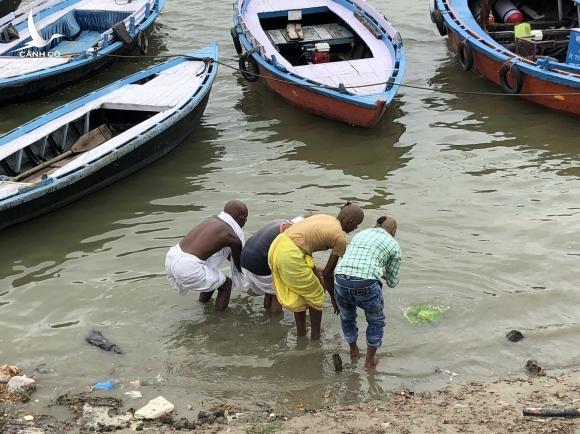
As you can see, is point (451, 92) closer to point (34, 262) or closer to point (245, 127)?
point (245, 127)

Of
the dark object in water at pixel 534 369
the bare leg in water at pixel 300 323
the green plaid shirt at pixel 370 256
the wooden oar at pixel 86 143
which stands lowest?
the dark object in water at pixel 534 369

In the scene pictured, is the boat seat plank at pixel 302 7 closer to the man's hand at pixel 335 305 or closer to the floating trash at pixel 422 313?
the floating trash at pixel 422 313

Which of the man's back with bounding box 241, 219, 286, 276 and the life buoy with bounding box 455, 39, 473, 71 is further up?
the life buoy with bounding box 455, 39, 473, 71

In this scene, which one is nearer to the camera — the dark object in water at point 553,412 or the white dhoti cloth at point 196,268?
the dark object in water at point 553,412

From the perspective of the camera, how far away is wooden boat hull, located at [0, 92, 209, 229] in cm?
928

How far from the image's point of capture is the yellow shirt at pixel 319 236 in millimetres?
6547

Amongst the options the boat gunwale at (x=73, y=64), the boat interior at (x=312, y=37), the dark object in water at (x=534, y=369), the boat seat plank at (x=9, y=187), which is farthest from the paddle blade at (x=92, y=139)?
the dark object in water at (x=534, y=369)

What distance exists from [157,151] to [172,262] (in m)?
3.97

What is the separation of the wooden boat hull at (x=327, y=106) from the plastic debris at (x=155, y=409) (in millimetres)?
5739

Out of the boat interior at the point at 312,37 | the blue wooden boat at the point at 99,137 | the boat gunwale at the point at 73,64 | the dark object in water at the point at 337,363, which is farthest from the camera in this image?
the boat interior at the point at 312,37

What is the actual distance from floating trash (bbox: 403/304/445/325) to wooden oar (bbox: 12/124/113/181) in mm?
5310

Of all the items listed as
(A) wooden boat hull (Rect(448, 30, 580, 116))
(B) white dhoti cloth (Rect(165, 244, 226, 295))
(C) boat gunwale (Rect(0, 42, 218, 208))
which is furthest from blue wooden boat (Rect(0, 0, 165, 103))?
(B) white dhoti cloth (Rect(165, 244, 226, 295))

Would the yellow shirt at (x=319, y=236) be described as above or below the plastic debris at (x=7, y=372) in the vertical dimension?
above

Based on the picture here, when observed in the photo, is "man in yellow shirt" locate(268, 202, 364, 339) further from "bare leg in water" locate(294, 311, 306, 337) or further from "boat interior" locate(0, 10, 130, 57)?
→ "boat interior" locate(0, 10, 130, 57)
